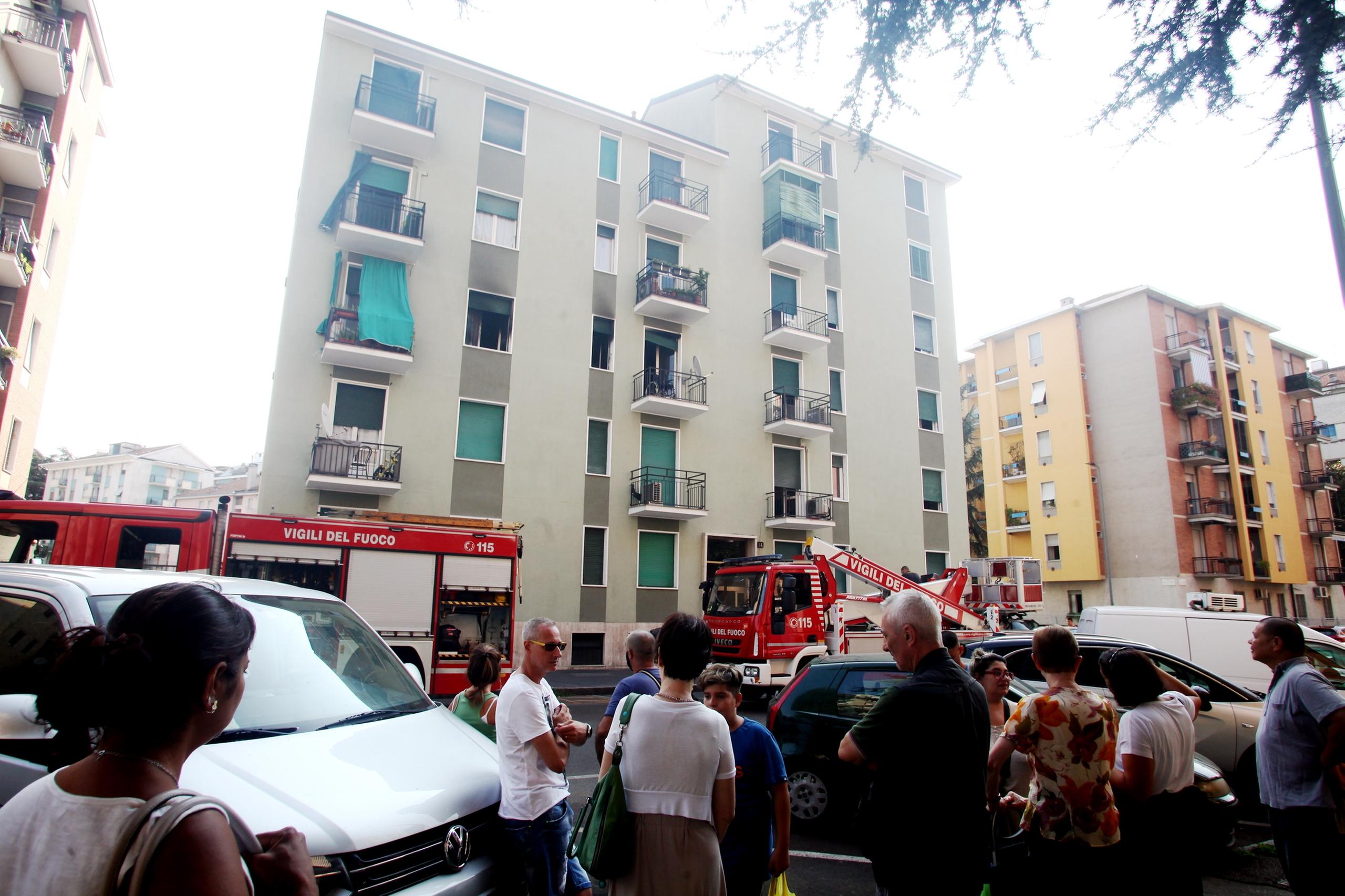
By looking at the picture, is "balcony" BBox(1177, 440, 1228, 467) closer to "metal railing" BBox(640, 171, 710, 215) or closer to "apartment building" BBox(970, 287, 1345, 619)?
"apartment building" BBox(970, 287, 1345, 619)

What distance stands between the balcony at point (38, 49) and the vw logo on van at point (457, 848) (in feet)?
87.1

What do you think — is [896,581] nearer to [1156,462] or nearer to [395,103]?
[395,103]

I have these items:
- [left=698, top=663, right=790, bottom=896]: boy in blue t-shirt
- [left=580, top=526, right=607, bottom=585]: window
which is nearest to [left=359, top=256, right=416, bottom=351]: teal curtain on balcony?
[left=580, top=526, right=607, bottom=585]: window

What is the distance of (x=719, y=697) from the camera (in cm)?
357

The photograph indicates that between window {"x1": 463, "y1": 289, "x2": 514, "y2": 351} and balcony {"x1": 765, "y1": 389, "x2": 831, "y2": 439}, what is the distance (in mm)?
8684

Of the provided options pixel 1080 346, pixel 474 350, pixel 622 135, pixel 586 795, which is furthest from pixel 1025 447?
pixel 586 795

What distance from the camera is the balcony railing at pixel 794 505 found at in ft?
76.1

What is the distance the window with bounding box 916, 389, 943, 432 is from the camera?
2700 centimetres

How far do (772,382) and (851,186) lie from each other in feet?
29.1

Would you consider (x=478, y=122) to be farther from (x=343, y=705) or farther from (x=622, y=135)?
(x=343, y=705)

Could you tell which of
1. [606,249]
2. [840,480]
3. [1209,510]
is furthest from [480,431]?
[1209,510]

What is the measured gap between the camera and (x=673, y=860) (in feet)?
8.88

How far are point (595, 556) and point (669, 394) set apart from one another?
17.1ft

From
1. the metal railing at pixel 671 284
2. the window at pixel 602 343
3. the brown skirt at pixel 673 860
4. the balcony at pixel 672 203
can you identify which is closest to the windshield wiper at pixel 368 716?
the brown skirt at pixel 673 860
